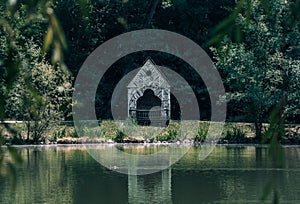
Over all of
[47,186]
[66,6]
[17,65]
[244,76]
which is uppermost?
[66,6]

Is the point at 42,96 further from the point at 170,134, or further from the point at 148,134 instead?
the point at 170,134

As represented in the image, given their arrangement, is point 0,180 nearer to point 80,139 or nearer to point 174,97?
point 80,139

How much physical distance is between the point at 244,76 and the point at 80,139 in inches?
218

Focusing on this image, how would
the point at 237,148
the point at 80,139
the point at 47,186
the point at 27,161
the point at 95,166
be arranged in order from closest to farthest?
the point at 47,186
the point at 95,166
the point at 27,161
the point at 237,148
the point at 80,139

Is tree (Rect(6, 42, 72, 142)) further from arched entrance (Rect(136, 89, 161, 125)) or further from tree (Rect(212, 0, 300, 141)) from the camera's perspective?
tree (Rect(212, 0, 300, 141))

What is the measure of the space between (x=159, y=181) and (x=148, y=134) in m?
8.71

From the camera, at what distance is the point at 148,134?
76.0 feet

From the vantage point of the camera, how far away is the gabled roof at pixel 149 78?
83.4 feet

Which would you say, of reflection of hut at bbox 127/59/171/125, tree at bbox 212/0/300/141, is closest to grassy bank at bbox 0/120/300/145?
tree at bbox 212/0/300/141

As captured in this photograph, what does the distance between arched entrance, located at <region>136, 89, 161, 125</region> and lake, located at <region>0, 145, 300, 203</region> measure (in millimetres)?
5967

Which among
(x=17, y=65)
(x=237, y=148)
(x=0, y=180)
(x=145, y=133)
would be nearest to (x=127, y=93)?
(x=145, y=133)

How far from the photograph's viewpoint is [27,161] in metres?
17.9

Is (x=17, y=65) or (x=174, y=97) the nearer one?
(x=17, y=65)

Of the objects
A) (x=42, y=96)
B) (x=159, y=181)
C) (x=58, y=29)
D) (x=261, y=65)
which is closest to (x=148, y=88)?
(x=261, y=65)
